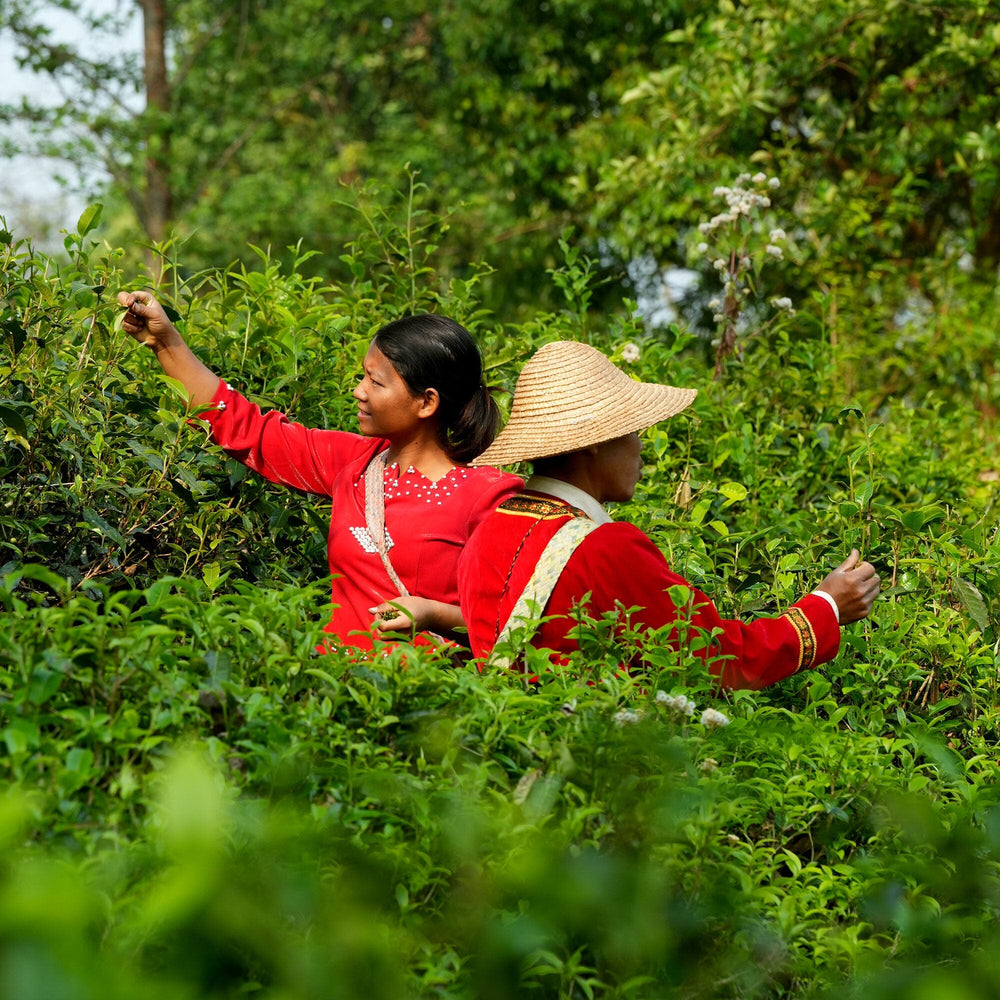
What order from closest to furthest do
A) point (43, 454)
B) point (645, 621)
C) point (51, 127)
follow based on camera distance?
point (645, 621)
point (43, 454)
point (51, 127)

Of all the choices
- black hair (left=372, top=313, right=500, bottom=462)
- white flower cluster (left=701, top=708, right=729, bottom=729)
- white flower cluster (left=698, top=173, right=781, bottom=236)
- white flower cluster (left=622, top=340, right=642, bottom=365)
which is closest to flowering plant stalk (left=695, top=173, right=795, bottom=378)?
white flower cluster (left=698, top=173, right=781, bottom=236)

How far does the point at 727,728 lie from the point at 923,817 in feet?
2.41

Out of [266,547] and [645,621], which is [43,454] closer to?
[266,547]

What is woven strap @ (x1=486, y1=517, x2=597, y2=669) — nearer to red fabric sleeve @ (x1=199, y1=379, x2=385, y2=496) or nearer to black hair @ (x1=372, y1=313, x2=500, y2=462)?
black hair @ (x1=372, y1=313, x2=500, y2=462)

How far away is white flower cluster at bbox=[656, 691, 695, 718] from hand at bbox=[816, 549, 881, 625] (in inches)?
21.7

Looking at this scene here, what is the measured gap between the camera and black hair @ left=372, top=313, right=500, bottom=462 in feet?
10.6

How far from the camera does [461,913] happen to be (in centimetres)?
190

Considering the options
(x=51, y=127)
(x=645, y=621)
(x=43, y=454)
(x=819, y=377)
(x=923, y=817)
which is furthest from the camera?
(x=51, y=127)

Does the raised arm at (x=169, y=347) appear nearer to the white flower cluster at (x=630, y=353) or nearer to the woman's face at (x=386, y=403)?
the woman's face at (x=386, y=403)

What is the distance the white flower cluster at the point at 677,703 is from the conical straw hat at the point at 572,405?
0.60 metres

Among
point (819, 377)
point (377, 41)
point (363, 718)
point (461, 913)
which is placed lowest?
point (461, 913)

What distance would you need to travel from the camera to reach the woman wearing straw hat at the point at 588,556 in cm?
264

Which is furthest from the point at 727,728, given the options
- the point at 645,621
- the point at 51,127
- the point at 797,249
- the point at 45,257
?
the point at 51,127

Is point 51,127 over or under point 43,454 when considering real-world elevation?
Answer: over
